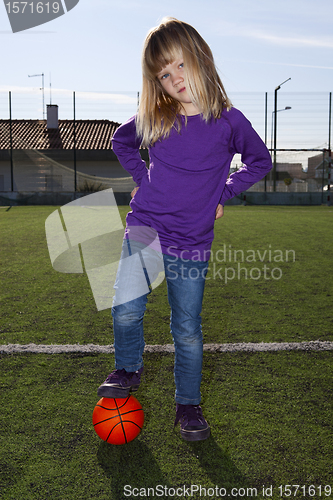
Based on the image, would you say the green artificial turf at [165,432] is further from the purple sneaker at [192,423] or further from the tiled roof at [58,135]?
the tiled roof at [58,135]

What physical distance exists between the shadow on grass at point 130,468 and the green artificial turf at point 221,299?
4.29ft

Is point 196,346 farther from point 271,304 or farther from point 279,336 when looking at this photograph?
point 271,304

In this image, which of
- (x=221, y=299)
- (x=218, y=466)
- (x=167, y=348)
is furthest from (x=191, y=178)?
(x=221, y=299)

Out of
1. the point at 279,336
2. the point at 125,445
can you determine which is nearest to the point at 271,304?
the point at 279,336

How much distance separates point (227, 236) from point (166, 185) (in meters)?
7.31

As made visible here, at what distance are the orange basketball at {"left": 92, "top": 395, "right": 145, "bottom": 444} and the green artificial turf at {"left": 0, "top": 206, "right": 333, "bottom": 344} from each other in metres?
1.12

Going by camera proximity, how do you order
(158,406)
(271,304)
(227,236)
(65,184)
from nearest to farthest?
(158,406)
(271,304)
(227,236)
(65,184)

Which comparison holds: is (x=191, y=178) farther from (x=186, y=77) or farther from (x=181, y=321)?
(x=181, y=321)

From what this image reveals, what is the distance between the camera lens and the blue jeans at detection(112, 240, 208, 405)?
7.25ft

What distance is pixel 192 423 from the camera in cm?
208

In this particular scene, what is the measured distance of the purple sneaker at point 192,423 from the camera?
205 centimetres

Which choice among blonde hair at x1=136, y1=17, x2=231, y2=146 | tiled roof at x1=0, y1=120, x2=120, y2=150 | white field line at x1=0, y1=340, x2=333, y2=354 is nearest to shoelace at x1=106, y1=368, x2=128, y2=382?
white field line at x1=0, y1=340, x2=333, y2=354

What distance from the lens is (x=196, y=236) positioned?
88.8 inches

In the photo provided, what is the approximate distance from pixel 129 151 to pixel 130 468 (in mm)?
1543
